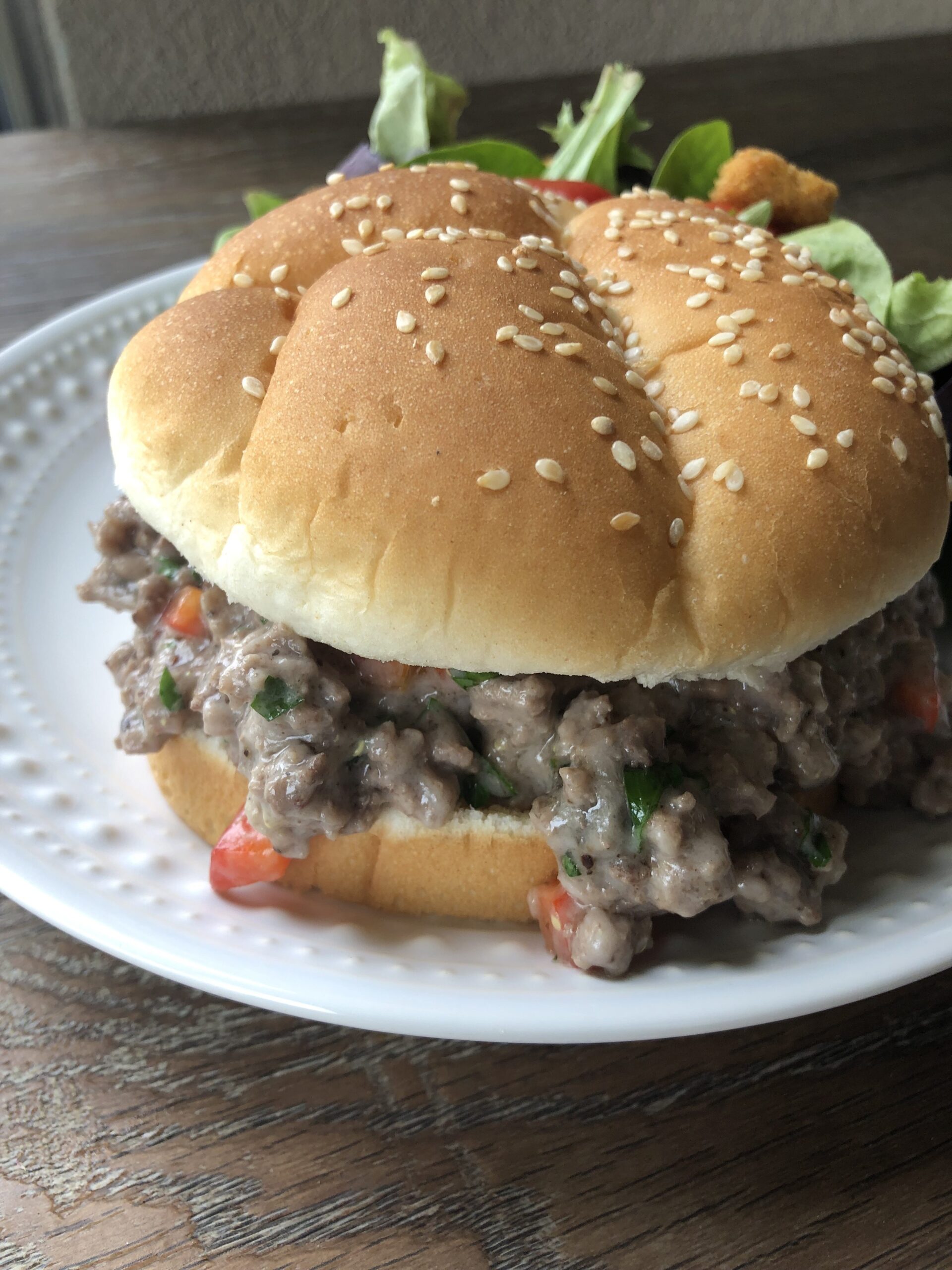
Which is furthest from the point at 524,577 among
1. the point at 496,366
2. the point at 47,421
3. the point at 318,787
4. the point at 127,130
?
the point at 127,130

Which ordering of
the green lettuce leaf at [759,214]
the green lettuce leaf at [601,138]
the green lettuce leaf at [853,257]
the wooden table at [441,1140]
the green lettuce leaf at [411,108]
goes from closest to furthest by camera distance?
the wooden table at [441,1140] < the green lettuce leaf at [853,257] < the green lettuce leaf at [759,214] < the green lettuce leaf at [601,138] < the green lettuce leaf at [411,108]

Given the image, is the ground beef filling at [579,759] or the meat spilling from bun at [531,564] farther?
the ground beef filling at [579,759]

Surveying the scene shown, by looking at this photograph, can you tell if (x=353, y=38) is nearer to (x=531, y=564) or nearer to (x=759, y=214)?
(x=759, y=214)

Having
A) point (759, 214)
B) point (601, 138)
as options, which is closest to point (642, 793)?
point (759, 214)

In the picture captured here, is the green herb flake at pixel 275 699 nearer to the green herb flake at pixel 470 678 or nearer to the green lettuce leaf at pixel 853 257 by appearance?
the green herb flake at pixel 470 678

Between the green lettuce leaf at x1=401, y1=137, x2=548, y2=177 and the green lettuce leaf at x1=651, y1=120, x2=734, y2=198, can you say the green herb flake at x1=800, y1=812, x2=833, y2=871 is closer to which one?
the green lettuce leaf at x1=401, y1=137, x2=548, y2=177

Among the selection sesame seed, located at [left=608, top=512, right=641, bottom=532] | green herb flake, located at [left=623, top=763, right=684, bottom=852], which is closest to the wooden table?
green herb flake, located at [left=623, top=763, right=684, bottom=852]

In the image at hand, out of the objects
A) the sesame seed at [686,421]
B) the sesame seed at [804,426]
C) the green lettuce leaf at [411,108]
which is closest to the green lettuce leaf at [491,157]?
the green lettuce leaf at [411,108]
